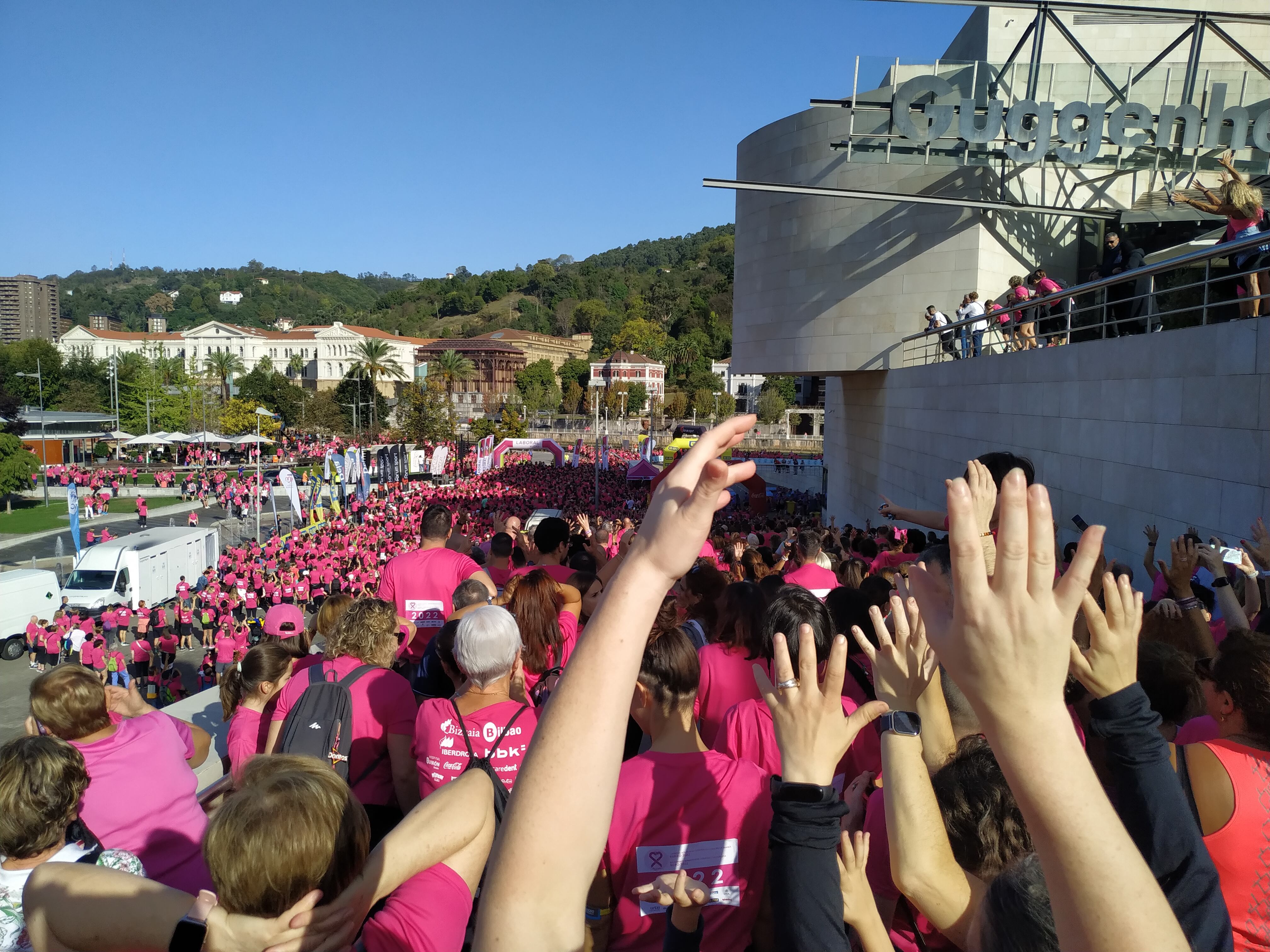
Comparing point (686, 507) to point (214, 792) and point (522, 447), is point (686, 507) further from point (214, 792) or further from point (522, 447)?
point (522, 447)

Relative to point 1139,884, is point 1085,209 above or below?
above

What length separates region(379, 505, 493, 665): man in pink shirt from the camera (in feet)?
17.1

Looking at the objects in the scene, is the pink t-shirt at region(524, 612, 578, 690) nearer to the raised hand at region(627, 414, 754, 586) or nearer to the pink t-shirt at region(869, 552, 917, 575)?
the pink t-shirt at region(869, 552, 917, 575)

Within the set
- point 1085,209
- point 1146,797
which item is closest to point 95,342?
point 1085,209

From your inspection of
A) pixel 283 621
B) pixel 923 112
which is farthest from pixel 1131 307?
pixel 283 621

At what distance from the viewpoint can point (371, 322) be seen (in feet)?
593

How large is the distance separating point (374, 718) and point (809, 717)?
6.97 ft

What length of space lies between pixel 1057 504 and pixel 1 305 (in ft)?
781

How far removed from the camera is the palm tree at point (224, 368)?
288 ft

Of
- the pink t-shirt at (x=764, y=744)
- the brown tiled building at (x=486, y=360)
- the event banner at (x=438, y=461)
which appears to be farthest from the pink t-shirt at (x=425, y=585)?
the brown tiled building at (x=486, y=360)

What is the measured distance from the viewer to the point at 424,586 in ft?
17.1

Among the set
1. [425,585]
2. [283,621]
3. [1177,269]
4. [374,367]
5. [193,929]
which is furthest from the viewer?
[374,367]

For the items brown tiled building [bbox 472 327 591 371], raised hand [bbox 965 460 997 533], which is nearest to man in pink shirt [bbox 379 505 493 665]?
raised hand [bbox 965 460 997 533]

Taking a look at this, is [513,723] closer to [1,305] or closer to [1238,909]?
[1238,909]
